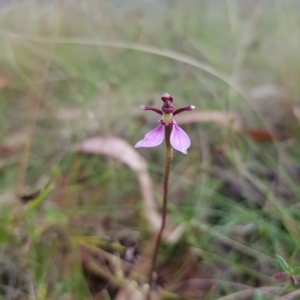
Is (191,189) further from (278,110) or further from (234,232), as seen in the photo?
(278,110)

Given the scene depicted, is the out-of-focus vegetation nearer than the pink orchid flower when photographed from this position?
No

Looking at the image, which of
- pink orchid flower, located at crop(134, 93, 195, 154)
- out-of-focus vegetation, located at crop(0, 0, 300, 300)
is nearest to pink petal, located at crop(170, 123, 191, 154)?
pink orchid flower, located at crop(134, 93, 195, 154)

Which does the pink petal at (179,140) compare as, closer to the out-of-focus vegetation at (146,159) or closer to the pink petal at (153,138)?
the pink petal at (153,138)

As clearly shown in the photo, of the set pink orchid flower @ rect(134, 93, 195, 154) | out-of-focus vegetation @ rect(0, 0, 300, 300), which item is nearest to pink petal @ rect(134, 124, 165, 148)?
pink orchid flower @ rect(134, 93, 195, 154)

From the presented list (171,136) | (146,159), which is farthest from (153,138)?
(146,159)

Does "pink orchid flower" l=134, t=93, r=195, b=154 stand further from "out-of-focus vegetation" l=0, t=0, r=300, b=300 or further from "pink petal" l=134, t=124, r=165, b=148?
"out-of-focus vegetation" l=0, t=0, r=300, b=300

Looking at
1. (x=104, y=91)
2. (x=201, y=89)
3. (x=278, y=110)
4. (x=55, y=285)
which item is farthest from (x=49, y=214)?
(x=278, y=110)

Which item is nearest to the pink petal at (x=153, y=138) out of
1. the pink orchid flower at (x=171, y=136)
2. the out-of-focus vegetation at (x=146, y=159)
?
the pink orchid flower at (x=171, y=136)

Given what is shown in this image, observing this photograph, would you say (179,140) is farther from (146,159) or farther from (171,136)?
(146,159)
